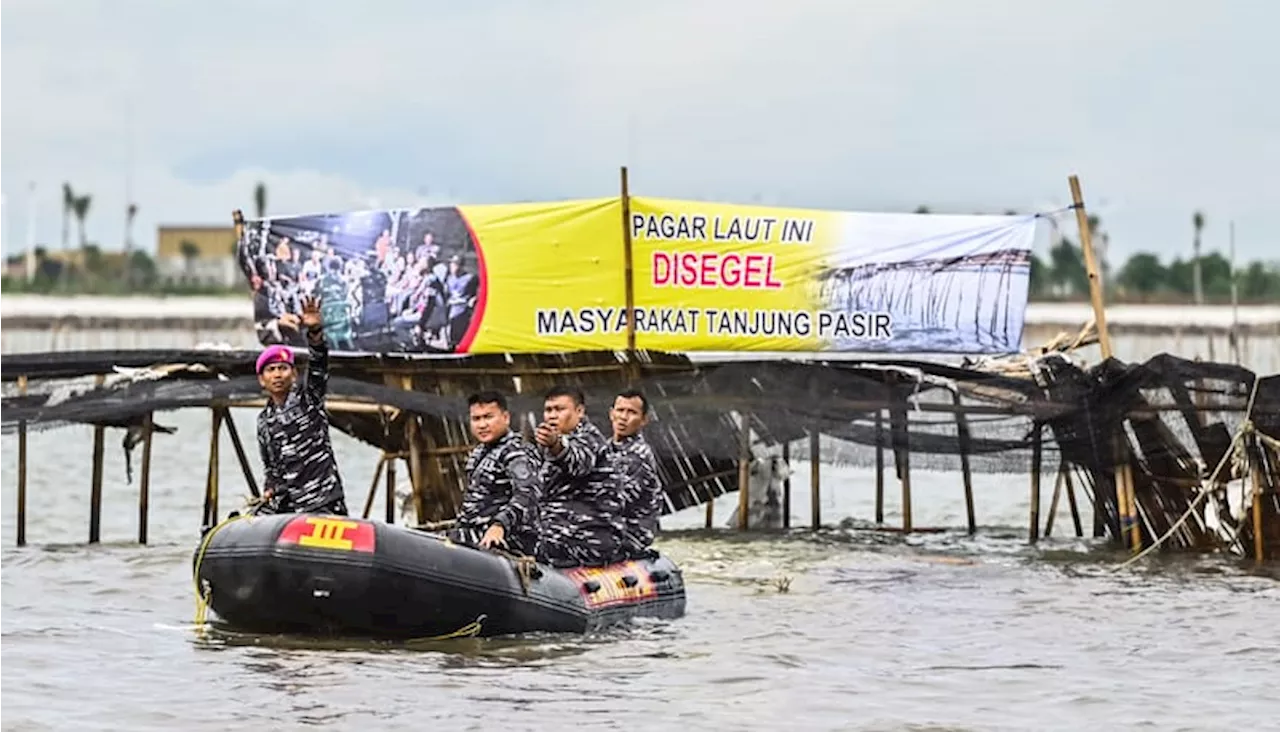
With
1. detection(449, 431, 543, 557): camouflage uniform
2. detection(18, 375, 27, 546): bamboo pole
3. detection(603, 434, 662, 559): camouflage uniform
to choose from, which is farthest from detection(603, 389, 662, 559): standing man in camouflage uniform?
detection(18, 375, 27, 546): bamboo pole

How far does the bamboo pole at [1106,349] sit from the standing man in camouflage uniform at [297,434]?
27.2 ft

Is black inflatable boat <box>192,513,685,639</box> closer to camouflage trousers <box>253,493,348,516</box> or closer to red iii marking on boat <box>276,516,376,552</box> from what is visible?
red iii marking on boat <box>276,516,376,552</box>

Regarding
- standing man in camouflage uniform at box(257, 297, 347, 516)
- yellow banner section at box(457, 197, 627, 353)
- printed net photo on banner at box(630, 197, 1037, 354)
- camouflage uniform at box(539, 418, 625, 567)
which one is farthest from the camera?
printed net photo on banner at box(630, 197, 1037, 354)

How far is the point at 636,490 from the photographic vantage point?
603 inches

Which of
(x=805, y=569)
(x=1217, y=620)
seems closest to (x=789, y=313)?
(x=805, y=569)

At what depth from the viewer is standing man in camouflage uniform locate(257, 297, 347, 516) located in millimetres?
14203

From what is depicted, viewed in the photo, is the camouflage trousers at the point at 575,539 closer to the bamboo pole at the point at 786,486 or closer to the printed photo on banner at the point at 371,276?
the printed photo on banner at the point at 371,276

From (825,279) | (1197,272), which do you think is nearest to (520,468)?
(825,279)

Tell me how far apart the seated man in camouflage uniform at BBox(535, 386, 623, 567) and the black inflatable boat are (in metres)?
0.47

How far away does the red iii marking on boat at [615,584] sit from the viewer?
1488 centimetres

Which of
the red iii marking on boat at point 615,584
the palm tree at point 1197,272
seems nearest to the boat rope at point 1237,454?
the red iii marking on boat at point 615,584

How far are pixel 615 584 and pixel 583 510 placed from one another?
552 mm

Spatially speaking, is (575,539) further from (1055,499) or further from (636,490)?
(1055,499)

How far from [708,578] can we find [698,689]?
555 cm
